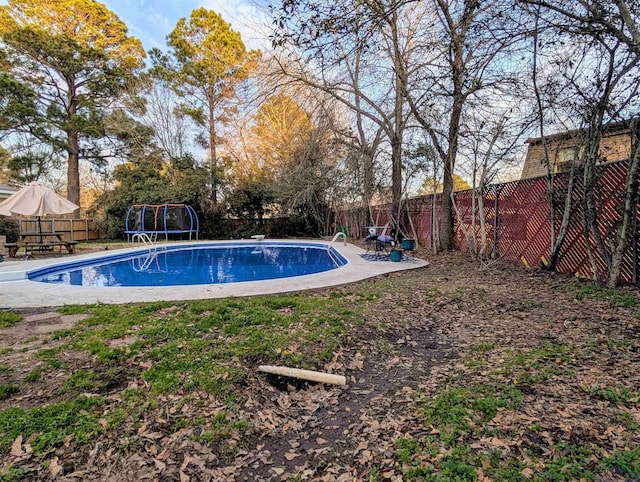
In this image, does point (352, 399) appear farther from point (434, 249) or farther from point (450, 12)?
point (434, 249)

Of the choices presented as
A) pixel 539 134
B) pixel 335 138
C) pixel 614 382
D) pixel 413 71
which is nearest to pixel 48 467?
pixel 614 382

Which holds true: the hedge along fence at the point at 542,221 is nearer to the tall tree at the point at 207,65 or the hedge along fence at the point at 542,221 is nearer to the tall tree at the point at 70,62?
the tall tree at the point at 207,65

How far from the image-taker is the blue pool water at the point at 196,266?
24.5ft

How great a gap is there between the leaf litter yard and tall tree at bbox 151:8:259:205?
15.2 meters

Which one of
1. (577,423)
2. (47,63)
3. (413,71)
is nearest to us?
(577,423)

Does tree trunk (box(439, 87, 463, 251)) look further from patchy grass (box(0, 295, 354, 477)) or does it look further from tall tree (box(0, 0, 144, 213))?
tall tree (box(0, 0, 144, 213))

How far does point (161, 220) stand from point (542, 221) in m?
15.4

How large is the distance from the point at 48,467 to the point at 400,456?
1751mm

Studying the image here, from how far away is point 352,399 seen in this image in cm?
237

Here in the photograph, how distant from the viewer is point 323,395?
2.43m

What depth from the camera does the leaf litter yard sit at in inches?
66.4

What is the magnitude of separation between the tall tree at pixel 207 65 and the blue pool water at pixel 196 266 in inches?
225

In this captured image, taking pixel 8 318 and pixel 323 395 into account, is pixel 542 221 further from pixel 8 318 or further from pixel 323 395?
pixel 8 318

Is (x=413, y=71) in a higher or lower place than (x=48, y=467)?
higher
